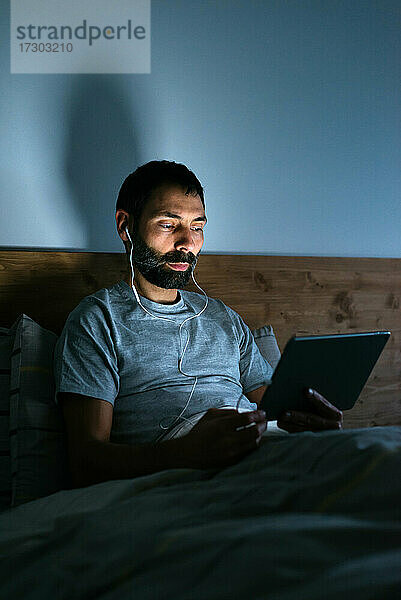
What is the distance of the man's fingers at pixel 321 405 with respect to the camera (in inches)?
41.8

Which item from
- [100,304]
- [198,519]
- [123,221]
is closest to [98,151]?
[123,221]

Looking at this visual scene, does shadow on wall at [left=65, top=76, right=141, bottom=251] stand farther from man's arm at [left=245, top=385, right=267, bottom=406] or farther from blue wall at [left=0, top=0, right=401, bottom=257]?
man's arm at [left=245, top=385, right=267, bottom=406]

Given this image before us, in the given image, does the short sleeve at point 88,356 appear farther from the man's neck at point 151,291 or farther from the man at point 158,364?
the man's neck at point 151,291

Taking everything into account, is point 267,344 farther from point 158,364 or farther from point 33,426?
point 33,426

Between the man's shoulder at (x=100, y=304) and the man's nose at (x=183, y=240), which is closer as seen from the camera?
the man's shoulder at (x=100, y=304)

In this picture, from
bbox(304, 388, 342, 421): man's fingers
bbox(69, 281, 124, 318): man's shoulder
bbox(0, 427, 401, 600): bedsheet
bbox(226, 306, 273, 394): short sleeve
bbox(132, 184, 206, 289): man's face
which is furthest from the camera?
bbox(226, 306, 273, 394): short sleeve

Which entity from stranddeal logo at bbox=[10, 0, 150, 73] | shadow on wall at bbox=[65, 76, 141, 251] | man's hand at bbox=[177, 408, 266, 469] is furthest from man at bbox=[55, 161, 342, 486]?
stranddeal logo at bbox=[10, 0, 150, 73]

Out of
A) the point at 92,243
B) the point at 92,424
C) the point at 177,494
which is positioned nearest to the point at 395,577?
the point at 177,494

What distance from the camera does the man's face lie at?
1315 millimetres

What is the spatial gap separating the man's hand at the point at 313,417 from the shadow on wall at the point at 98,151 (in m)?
0.75

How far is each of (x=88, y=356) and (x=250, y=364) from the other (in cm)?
48

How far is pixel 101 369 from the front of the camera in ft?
3.67

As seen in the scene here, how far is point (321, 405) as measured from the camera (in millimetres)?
1079

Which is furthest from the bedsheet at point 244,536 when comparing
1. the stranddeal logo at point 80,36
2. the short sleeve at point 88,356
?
the stranddeal logo at point 80,36
